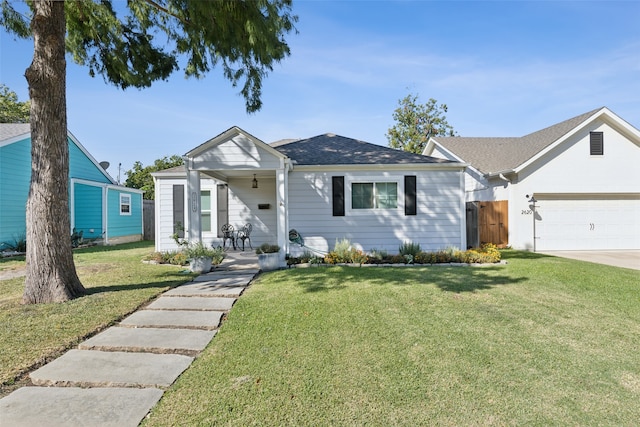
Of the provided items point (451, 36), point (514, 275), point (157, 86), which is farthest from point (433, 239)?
point (157, 86)

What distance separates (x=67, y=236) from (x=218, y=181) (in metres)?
6.42

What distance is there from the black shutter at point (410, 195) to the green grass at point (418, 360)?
13.4 feet

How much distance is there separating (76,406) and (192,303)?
9.00ft

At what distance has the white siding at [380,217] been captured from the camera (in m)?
9.92

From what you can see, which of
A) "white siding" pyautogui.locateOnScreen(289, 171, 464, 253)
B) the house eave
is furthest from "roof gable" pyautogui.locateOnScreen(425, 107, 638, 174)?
"white siding" pyautogui.locateOnScreen(289, 171, 464, 253)

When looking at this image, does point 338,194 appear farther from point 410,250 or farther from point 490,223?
point 490,223

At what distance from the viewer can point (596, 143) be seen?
1297 cm

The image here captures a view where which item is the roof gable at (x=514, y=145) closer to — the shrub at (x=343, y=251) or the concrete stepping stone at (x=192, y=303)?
the shrub at (x=343, y=251)

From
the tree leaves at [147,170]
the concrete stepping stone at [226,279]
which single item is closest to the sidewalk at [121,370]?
the concrete stepping stone at [226,279]

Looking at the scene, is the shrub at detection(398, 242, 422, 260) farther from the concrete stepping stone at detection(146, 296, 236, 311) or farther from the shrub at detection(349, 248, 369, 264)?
the concrete stepping stone at detection(146, 296, 236, 311)

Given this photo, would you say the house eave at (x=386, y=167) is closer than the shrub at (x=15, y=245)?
Yes

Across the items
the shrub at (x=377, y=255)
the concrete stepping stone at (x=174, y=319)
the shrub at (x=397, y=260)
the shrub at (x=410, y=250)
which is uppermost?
the shrub at (x=410, y=250)

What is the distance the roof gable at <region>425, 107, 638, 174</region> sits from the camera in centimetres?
1269

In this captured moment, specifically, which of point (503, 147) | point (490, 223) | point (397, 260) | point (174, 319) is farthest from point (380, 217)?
point (503, 147)
